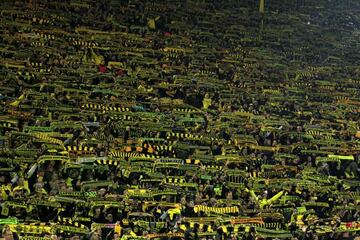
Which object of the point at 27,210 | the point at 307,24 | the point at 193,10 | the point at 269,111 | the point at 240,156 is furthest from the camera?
the point at 307,24

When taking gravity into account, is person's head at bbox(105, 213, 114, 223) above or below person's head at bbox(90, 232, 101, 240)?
above

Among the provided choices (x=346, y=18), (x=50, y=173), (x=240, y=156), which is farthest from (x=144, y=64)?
(x=346, y=18)

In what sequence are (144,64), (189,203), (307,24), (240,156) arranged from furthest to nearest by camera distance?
(307,24), (144,64), (240,156), (189,203)

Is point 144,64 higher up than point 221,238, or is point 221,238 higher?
point 144,64

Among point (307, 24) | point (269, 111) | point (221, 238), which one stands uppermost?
point (307, 24)

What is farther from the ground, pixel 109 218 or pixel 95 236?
pixel 109 218

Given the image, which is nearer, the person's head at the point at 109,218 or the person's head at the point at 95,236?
the person's head at the point at 95,236

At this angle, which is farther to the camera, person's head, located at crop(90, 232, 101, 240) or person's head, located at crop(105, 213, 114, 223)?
person's head, located at crop(105, 213, 114, 223)

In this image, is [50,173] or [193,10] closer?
[50,173]

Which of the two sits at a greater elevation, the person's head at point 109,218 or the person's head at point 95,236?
the person's head at point 109,218

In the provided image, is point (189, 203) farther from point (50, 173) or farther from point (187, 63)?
point (187, 63)
